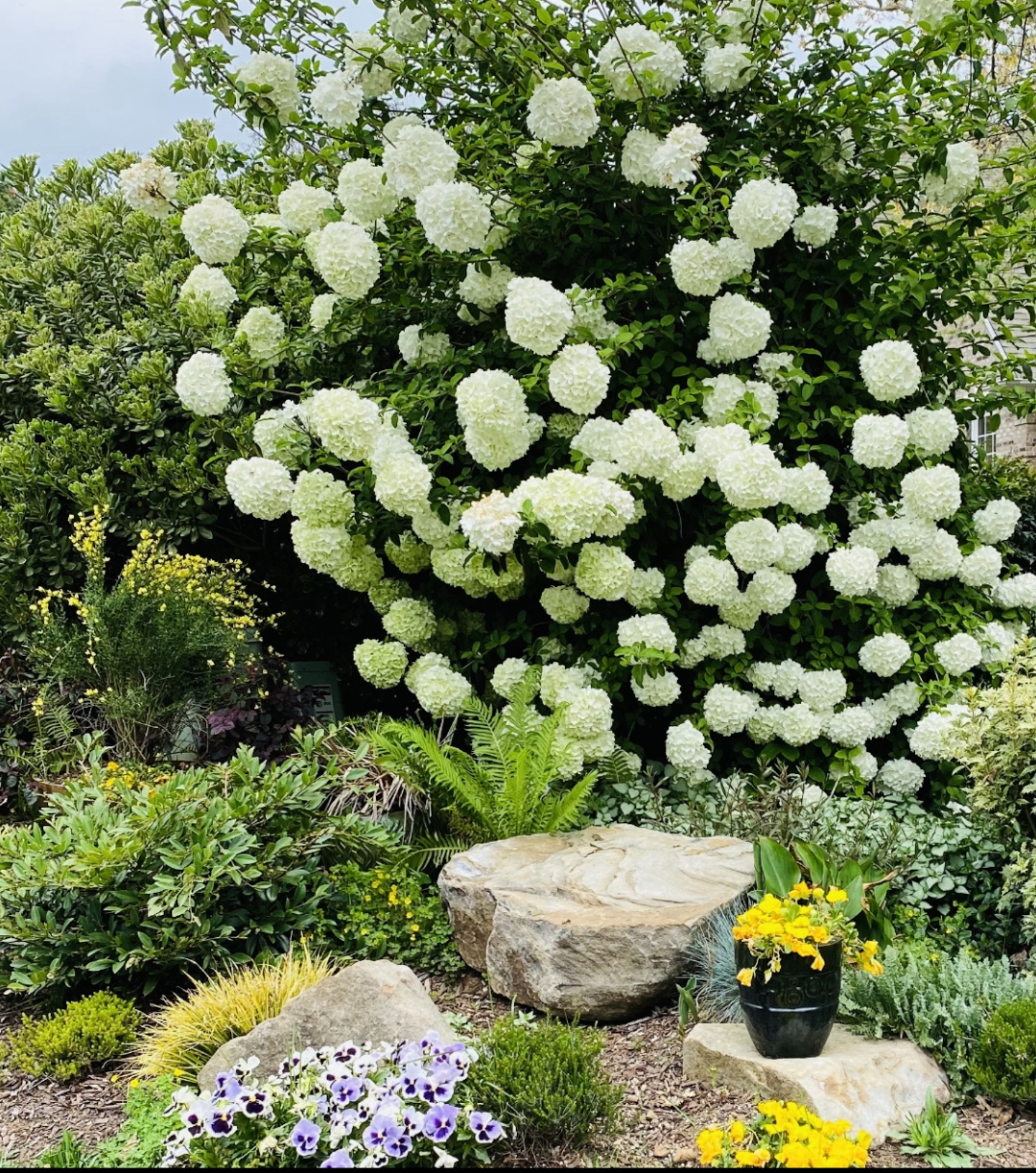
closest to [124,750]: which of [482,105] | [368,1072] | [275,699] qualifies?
[275,699]

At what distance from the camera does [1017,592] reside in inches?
215

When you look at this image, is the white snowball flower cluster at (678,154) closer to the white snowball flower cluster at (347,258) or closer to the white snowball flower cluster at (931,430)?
the white snowball flower cluster at (347,258)

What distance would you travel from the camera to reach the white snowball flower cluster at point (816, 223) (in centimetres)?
520

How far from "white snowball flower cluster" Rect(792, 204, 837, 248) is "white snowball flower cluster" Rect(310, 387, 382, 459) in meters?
2.17

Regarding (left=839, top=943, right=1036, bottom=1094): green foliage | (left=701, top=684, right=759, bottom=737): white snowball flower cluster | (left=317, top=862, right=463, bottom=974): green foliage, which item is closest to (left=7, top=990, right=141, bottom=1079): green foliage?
(left=317, top=862, right=463, bottom=974): green foliage

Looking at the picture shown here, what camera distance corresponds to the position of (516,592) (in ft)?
17.1

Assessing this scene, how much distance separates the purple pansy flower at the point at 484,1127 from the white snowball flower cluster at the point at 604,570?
2.48 meters

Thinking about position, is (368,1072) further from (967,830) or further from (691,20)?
(691,20)

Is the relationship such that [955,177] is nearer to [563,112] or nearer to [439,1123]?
[563,112]

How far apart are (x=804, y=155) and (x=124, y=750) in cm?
441

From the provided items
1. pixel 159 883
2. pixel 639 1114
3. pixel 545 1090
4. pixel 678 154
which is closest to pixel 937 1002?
pixel 639 1114

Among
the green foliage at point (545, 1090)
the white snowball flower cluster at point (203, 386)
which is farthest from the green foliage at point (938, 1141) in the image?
the white snowball flower cluster at point (203, 386)

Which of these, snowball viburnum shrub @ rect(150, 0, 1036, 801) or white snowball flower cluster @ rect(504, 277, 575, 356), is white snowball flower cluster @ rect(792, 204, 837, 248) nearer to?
snowball viburnum shrub @ rect(150, 0, 1036, 801)

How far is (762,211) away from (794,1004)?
3.26m
